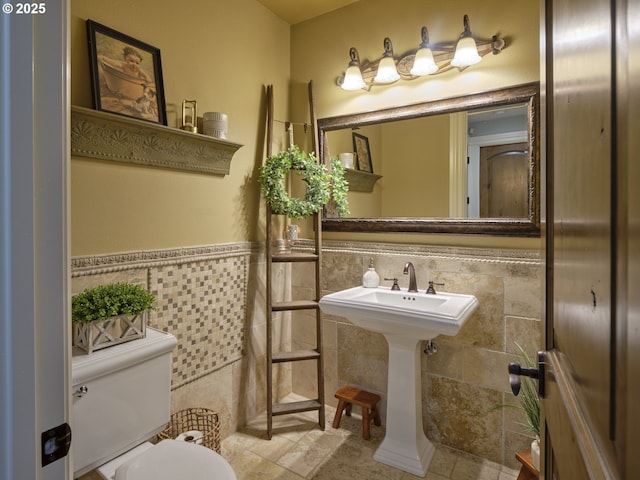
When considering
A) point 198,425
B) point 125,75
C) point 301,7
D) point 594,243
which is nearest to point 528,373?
point 594,243

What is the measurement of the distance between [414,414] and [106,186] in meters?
1.92

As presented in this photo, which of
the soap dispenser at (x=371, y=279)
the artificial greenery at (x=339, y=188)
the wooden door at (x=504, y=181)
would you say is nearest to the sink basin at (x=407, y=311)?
the soap dispenser at (x=371, y=279)

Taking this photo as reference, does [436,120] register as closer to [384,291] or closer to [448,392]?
[384,291]

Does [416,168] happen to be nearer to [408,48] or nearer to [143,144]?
[408,48]

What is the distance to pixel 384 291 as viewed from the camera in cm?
222

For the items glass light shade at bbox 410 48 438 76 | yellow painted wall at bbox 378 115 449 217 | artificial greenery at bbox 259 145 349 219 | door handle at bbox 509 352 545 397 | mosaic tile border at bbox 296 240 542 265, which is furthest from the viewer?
artificial greenery at bbox 259 145 349 219

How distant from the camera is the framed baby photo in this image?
1596 millimetres

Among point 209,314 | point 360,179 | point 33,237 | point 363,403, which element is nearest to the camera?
point 33,237

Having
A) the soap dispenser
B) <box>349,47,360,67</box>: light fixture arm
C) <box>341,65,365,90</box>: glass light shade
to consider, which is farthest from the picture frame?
the soap dispenser

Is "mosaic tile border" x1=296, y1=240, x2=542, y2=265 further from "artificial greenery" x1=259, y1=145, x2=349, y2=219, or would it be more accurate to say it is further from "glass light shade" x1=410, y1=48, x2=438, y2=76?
"glass light shade" x1=410, y1=48, x2=438, y2=76

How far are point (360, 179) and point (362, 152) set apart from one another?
0.58ft

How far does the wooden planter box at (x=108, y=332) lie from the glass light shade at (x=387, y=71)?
182cm

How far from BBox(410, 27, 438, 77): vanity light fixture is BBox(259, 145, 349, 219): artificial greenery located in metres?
0.79

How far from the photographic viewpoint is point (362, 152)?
244cm
